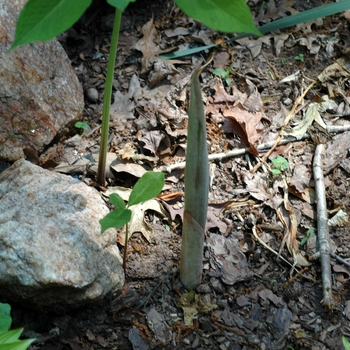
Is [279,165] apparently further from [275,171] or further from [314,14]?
[314,14]

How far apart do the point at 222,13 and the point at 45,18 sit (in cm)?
50

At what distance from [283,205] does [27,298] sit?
1.36m

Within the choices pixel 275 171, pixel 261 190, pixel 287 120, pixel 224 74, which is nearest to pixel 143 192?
pixel 261 190

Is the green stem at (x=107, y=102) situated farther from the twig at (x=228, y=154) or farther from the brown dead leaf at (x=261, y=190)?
the brown dead leaf at (x=261, y=190)

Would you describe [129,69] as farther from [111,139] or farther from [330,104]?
[330,104]

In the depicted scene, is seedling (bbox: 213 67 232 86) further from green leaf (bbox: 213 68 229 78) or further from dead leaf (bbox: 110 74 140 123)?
dead leaf (bbox: 110 74 140 123)

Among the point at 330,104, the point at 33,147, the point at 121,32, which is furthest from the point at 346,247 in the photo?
the point at 121,32

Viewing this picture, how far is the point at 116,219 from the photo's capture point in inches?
67.2

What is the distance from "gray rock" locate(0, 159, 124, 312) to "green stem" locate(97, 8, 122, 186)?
22 cm

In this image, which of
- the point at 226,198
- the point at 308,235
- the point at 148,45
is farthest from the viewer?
the point at 148,45

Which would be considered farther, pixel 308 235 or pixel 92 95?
pixel 92 95

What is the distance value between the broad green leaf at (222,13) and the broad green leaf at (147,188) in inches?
27.4

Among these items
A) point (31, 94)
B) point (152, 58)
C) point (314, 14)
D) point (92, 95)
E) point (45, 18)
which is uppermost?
point (152, 58)

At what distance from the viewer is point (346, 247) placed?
2.26 metres
